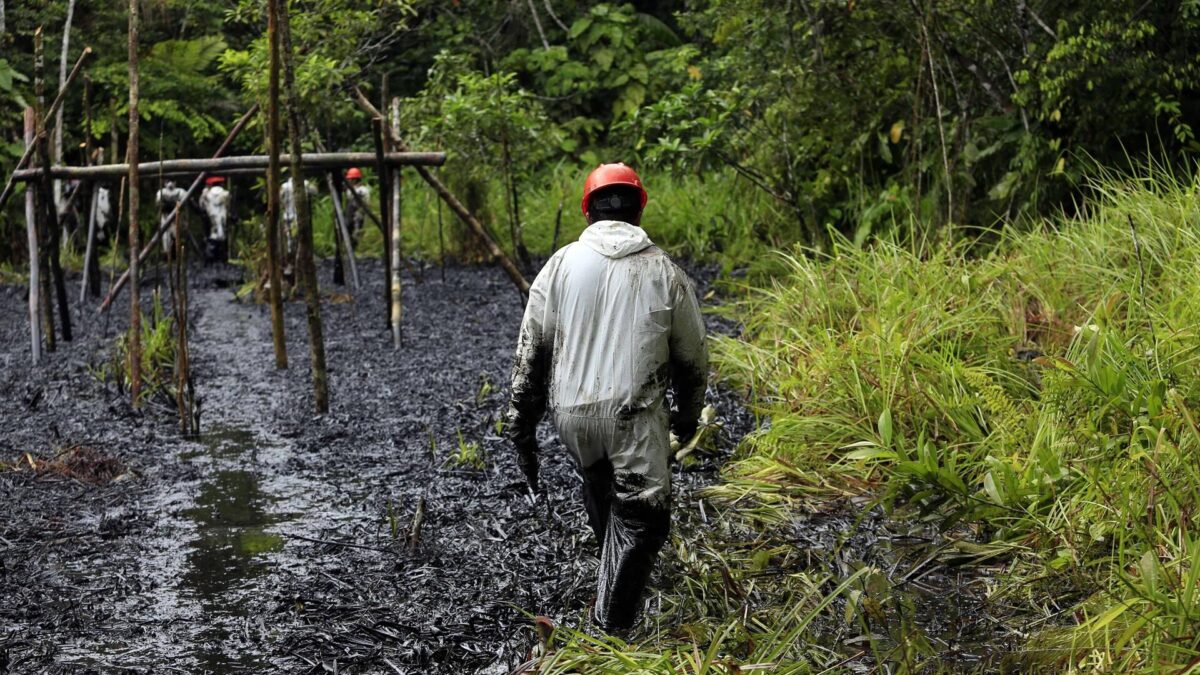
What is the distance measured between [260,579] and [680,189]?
1056cm

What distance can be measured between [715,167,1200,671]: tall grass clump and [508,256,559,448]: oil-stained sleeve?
5.36ft

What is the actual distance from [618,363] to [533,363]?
35 cm

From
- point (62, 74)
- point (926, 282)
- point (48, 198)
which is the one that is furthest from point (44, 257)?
point (926, 282)

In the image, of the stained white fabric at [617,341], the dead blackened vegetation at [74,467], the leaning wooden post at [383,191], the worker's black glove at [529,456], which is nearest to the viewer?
the stained white fabric at [617,341]

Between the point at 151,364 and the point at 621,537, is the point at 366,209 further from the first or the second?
the point at 621,537

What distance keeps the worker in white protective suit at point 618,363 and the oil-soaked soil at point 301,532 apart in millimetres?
592

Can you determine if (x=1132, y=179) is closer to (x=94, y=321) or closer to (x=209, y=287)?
(x=94, y=321)

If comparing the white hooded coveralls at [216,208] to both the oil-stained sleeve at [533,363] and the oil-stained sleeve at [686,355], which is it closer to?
the oil-stained sleeve at [533,363]

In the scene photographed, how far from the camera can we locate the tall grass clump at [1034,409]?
401 cm

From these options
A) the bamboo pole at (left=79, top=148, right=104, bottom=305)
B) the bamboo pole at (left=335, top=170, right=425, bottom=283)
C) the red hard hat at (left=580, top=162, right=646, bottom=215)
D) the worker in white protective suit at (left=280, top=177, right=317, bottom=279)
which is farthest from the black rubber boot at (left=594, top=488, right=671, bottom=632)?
the bamboo pole at (left=79, top=148, right=104, bottom=305)

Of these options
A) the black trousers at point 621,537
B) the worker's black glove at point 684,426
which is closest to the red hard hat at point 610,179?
the worker's black glove at point 684,426

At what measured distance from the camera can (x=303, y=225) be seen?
782 cm

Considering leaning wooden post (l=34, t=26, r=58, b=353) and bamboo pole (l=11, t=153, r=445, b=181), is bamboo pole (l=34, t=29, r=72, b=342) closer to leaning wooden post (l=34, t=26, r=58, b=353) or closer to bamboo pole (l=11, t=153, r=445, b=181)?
leaning wooden post (l=34, t=26, r=58, b=353)

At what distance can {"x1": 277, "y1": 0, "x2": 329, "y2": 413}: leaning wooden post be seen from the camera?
760 cm
